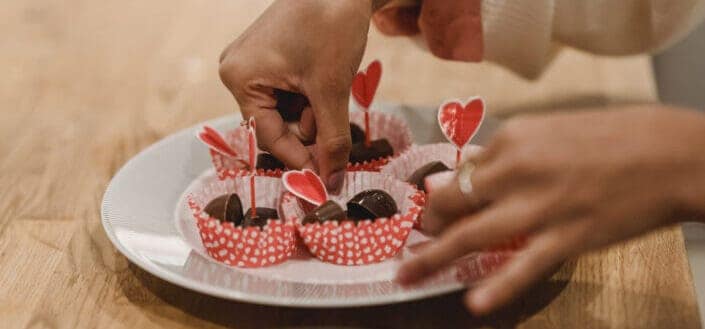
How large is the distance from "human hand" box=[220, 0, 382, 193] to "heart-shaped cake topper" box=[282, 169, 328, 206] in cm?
3

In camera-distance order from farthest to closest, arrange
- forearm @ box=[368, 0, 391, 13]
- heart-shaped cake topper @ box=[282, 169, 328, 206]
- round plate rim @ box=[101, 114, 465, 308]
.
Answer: forearm @ box=[368, 0, 391, 13] → heart-shaped cake topper @ box=[282, 169, 328, 206] → round plate rim @ box=[101, 114, 465, 308]

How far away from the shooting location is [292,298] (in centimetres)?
102

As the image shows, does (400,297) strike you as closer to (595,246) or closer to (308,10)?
(595,246)

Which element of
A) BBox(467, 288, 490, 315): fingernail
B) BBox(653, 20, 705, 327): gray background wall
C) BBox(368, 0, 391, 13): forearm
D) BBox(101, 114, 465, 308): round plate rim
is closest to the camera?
BBox(467, 288, 490, 315): fingernail

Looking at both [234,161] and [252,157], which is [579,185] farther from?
[234,161]

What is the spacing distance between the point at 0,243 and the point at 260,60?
1.39ft

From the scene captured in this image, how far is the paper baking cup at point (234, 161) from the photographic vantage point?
4.40 feet

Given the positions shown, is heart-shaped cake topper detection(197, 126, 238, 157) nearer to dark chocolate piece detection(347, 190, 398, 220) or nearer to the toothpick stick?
the toothpick stick

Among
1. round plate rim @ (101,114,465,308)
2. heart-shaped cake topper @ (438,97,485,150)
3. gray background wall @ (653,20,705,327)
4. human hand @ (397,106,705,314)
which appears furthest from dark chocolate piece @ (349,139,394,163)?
gray background wall @ (653,20,705,327)

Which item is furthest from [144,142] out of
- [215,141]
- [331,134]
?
[331,134]

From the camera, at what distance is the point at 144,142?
156 centimetres

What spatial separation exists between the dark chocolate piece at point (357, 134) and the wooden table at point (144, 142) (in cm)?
29

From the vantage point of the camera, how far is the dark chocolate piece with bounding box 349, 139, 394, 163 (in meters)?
1.39

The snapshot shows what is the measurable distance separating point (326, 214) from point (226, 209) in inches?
5.2
